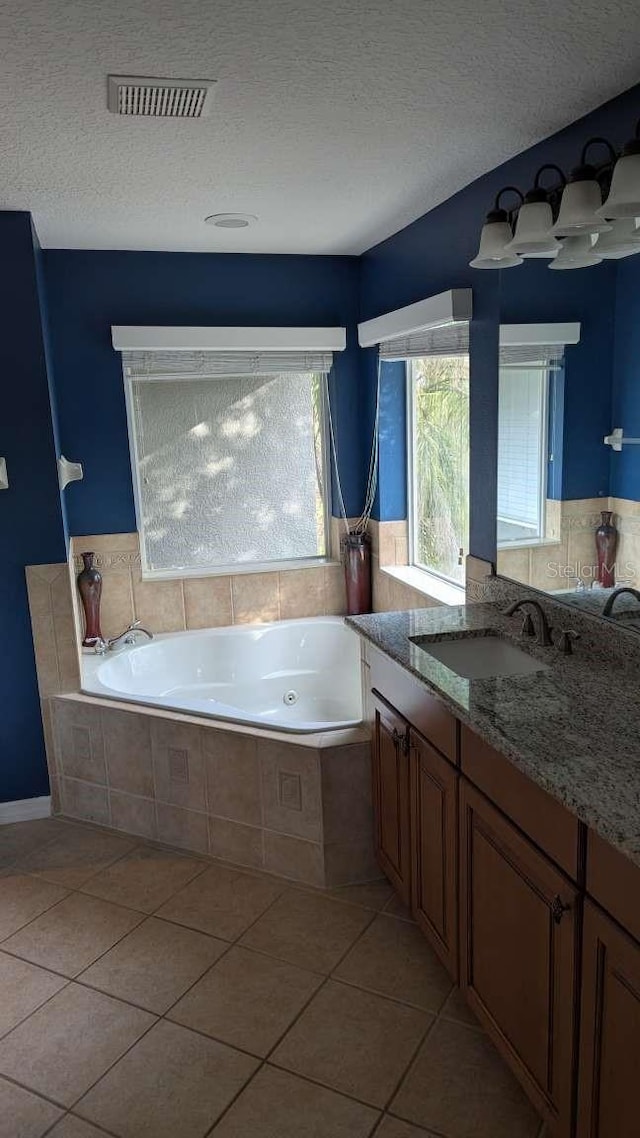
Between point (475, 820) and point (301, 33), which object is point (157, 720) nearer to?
point (475, 820)

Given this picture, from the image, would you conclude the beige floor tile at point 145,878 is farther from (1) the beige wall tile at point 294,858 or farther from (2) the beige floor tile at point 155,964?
(1) the beige wall tile at point 294,858

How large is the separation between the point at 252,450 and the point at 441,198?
1.61 metres

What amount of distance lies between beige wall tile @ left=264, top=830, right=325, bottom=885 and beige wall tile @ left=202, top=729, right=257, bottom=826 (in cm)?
9

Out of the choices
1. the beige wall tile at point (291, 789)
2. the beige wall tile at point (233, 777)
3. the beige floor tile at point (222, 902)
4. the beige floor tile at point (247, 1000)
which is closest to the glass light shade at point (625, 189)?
the beige wall tile at point (291, 789)

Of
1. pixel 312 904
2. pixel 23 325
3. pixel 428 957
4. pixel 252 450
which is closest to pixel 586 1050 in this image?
pixel 428 957

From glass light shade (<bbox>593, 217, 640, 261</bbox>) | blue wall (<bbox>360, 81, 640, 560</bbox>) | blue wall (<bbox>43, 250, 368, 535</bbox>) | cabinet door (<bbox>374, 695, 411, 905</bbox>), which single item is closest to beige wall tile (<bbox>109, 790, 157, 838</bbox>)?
cabinet door (<bbox>374, 695, 411, 905</bbox>)

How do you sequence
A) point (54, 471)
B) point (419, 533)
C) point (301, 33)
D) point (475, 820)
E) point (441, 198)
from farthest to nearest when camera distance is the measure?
point (419, 533) < point (54, 471) < point (441, 198) < point (475, 820) < point (301, 33)

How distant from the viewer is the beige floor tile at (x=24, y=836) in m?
2.99

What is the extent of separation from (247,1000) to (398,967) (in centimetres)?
44

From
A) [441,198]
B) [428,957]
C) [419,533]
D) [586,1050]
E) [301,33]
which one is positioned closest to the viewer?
[586,1050]

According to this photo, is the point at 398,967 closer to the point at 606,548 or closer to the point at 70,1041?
the point at 70,1041

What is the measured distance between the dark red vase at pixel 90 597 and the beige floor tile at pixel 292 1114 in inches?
87.0

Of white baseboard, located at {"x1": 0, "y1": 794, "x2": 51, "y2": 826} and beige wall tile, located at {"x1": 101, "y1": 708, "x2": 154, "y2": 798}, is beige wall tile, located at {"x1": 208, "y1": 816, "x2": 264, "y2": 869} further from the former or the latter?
white baseboard, located at {"x1": 0, "y1": 794, "x2": 51, "y2": 826}

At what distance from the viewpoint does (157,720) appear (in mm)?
2932
